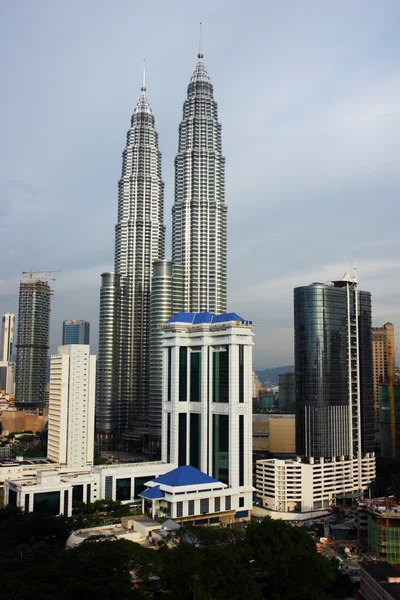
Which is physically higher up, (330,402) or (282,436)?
(330,402)

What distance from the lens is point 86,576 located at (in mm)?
35625

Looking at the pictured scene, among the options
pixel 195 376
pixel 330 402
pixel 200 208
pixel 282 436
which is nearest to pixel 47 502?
pixel 195 376

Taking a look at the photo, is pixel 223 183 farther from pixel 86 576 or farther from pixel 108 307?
pixel 86 576

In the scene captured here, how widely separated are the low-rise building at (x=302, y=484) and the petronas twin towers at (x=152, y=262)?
2473cm

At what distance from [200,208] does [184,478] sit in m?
53.3

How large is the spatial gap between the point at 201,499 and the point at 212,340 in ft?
60.5

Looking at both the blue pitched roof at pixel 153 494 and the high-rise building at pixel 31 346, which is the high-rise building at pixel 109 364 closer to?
the blue pitched roof at pixel 153 494

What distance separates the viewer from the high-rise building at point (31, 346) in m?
166

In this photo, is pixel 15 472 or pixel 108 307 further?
pixel 108 307

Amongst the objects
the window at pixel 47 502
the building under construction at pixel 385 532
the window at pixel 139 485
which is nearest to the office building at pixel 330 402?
the window at pixel 139 485

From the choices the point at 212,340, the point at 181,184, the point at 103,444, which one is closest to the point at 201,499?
the point at 212,340

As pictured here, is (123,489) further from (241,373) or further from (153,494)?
(241,373)

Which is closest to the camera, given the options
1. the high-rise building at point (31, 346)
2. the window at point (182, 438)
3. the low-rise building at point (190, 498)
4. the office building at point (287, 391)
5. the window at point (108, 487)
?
the low-rise building at point (190, 498)

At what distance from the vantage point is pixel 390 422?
112m
